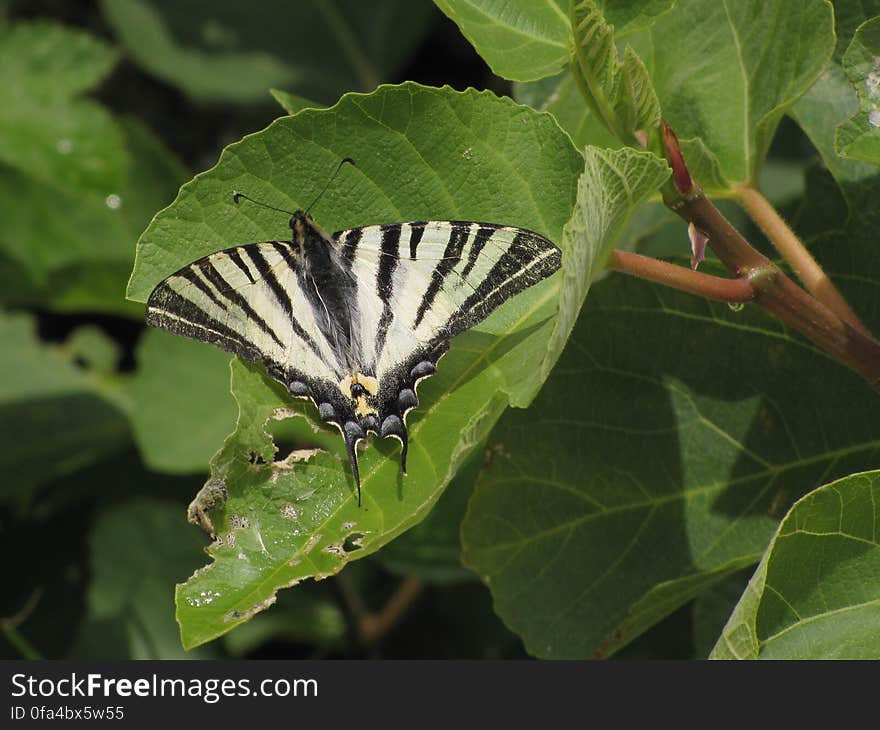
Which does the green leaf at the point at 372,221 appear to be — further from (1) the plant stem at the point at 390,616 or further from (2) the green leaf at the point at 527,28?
(1) the plant stem at the point at 390,616

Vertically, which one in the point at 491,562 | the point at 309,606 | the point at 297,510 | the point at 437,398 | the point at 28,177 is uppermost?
the point at 437,398

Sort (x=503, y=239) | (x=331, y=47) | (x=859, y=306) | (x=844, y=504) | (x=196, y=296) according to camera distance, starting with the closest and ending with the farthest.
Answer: (x=844, y=504) → (x=503, y=239) → (x=196, y=296) → (x=859, y=306) → (x=331, y=47)

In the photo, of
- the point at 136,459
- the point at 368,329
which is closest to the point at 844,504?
the point at 368,329

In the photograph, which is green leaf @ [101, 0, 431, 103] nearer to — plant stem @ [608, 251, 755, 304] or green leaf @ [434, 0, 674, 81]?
green leaf @ [434, 0, 674, 81]

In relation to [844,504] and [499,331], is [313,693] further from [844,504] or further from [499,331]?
[844,504]

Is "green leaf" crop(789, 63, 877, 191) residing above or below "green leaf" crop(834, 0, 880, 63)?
below

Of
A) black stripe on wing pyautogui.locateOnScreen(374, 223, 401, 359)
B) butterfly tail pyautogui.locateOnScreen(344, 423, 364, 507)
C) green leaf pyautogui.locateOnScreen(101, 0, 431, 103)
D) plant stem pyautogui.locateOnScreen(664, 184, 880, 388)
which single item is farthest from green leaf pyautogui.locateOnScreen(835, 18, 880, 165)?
green leaf pyautogui.locateOnScreen(101, 0, 431, 103)
